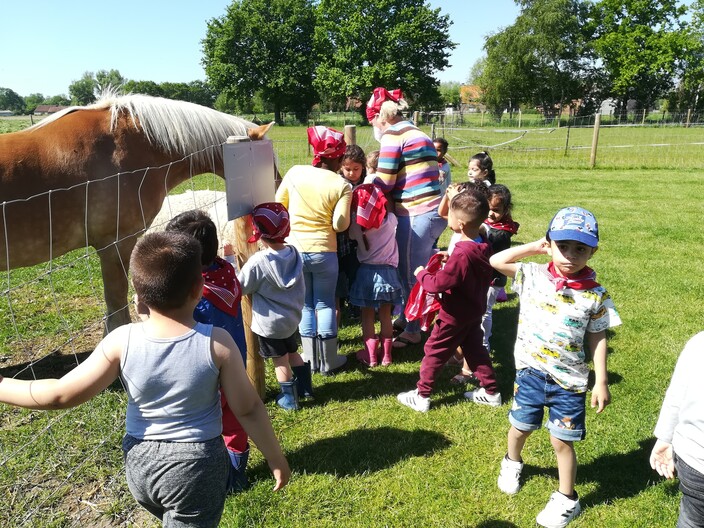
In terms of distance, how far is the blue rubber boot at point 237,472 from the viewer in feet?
8.43

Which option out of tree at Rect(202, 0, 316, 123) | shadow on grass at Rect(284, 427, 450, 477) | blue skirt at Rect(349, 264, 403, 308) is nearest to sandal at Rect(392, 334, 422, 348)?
blue skirt at Rect(349, 264, 403, 308)

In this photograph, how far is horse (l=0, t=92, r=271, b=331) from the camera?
343 cm

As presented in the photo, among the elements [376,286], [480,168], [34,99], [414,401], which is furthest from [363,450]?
[34,99]

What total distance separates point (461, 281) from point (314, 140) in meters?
1.44

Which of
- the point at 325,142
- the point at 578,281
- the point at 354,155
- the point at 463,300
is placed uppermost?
the point at 325,142

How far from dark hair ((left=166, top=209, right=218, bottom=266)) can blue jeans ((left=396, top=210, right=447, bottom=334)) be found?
2078 mm

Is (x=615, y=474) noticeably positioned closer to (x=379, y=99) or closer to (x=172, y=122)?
(x=379, y=99)

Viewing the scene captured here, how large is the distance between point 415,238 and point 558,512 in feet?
7.44

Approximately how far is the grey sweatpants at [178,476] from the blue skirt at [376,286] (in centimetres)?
231

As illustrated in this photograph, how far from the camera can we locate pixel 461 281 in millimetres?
3066

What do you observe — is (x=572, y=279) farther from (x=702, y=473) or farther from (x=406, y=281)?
(x=406, y=281)

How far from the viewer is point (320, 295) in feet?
12.0

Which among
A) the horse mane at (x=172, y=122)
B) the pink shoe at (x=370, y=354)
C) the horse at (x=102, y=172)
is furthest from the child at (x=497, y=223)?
the horse mane at (x=172, y=122)

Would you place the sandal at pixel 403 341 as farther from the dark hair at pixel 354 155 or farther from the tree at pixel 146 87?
the tree at pixel 146 87
